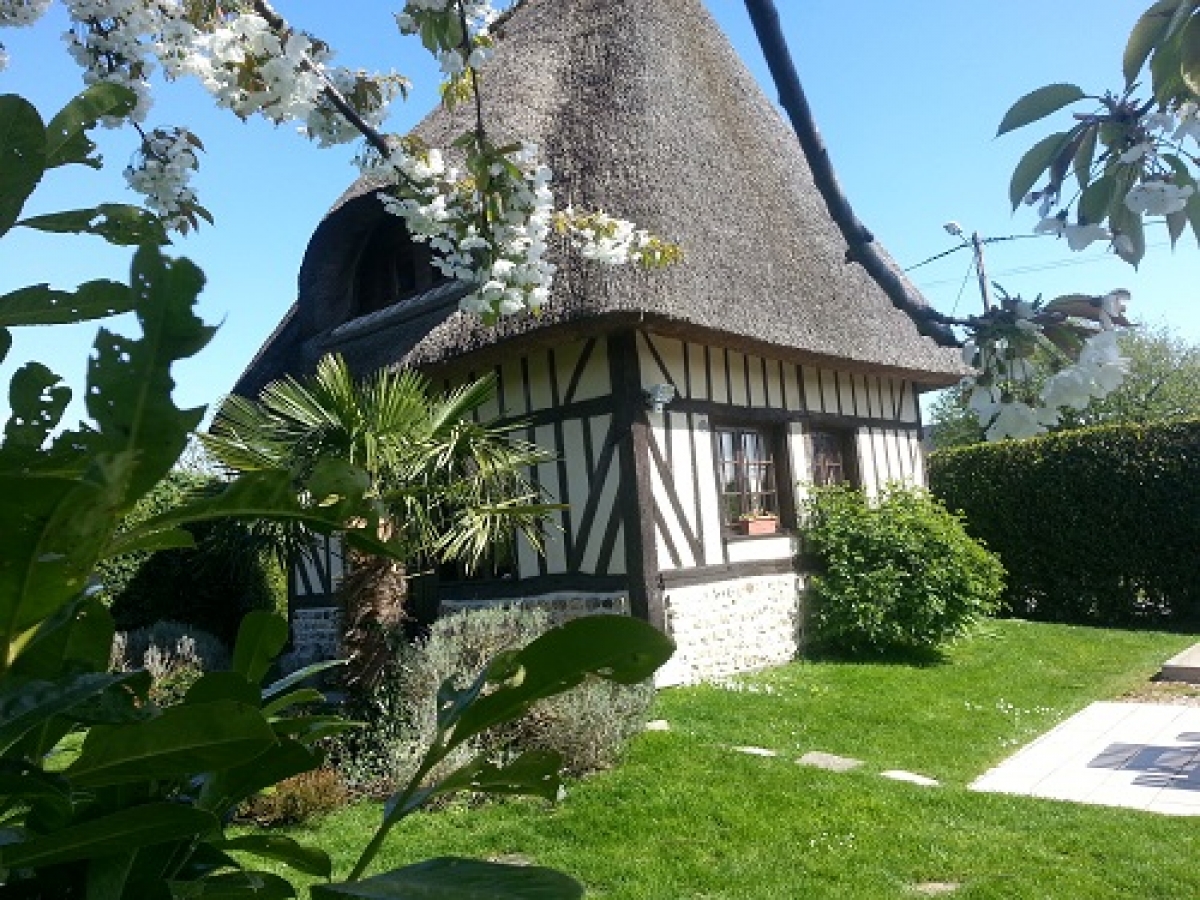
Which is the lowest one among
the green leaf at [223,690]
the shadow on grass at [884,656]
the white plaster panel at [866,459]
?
the shadow on grass at [884,656]

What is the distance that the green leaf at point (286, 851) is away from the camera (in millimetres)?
725

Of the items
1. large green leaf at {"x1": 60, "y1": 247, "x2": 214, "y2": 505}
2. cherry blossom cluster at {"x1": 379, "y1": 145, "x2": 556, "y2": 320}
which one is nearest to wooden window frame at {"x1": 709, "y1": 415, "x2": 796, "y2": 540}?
cherry blossom cluster at {"x1": 379, "y1": 145, "x2": 556, "y2": 320}

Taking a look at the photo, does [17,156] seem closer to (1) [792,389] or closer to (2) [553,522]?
(2) [553,522]

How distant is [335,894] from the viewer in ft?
1.73

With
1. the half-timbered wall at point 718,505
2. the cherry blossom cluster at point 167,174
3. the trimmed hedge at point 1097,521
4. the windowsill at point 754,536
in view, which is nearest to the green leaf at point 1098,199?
the cherry blossom cluster at point 167,174

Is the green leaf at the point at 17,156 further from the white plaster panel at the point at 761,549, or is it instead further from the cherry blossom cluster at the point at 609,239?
the white plaster panel at the point at 761,549

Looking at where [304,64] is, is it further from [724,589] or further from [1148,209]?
[724,589]

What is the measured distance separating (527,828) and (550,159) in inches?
234

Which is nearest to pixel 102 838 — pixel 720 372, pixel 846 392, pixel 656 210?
pixel 656 210

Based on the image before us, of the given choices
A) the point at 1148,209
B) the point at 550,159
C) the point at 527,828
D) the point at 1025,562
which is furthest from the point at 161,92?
the point at 1025,562

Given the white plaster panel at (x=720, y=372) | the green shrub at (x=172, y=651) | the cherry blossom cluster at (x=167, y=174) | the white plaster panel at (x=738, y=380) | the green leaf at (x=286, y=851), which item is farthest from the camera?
the white plaster panel at (x=738, y=380)

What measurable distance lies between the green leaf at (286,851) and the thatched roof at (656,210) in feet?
21.1

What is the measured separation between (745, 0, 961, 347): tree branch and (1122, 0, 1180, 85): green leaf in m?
0.37

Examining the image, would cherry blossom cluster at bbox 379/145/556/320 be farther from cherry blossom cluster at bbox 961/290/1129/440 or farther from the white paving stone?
the white paving stone
